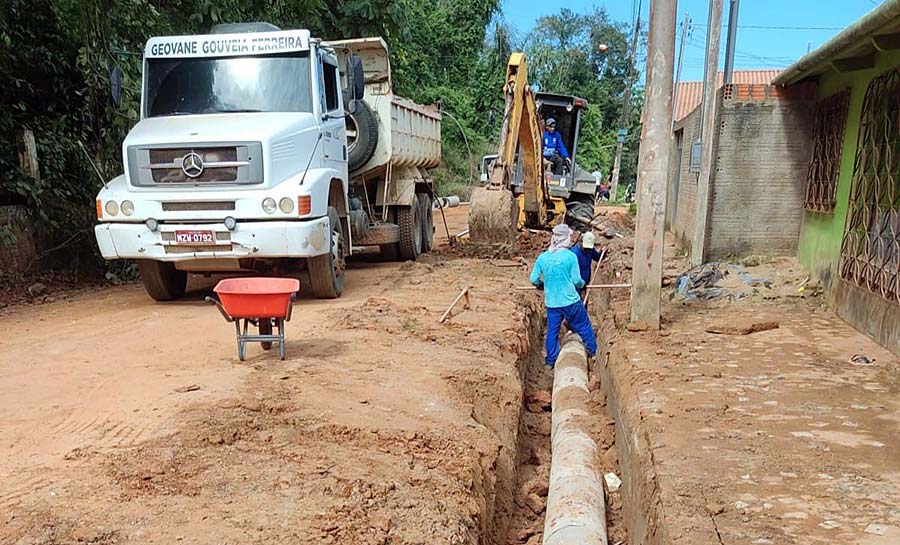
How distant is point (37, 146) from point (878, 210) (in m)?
10.2

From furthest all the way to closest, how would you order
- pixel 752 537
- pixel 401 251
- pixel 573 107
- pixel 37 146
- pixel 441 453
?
pixel 573 107
pixel 401 251
pixel 37 146
pixel 441 453
pixel 752 537

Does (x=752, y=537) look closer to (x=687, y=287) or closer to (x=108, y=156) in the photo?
(x=687, y=287)

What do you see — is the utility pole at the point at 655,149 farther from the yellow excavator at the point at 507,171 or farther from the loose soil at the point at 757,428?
the yellow excavator at the point at 507,171

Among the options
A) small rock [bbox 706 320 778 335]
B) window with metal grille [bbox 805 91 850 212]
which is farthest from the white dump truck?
window with metal grille [bbox 805 91 850 212]

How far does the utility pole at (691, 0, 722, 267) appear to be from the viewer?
28.5ft

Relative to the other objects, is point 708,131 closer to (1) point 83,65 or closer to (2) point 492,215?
(2) point 492,215

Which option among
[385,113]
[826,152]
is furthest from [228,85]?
[826,152]

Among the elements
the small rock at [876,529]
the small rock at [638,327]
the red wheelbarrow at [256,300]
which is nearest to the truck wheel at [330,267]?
the red wheelbarrow at [256,300]

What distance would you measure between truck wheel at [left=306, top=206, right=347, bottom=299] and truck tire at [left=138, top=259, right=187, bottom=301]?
5.33ft

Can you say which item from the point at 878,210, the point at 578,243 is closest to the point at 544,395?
the point at 578,243

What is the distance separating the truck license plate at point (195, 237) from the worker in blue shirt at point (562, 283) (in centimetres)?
334

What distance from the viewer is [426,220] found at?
12.2 m

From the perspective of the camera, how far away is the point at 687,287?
26.3 ft

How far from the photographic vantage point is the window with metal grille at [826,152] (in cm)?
714
